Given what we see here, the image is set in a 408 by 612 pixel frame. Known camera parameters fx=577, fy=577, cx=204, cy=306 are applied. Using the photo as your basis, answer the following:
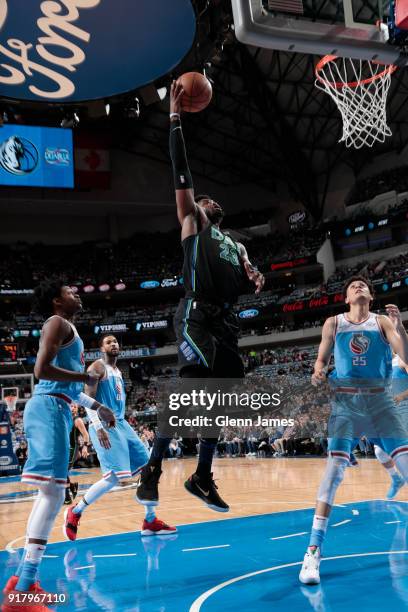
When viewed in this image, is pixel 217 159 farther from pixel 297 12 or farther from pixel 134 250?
pixel 297 12

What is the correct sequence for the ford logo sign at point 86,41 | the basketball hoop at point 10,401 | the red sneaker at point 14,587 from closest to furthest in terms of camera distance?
the red sneaker at point 14,587 < the ford logo sign at point 86,41 < the basketball hoop at point 10,401

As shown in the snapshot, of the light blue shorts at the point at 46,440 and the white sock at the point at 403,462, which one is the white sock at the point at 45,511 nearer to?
the light blue shorts at the point at 46,440

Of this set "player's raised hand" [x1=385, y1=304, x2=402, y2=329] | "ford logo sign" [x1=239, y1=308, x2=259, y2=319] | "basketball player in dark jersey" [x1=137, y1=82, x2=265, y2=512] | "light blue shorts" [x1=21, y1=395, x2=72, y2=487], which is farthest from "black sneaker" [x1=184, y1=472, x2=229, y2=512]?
"ford logo sign" [x1=239, y1=308, x2=259, y2=319]

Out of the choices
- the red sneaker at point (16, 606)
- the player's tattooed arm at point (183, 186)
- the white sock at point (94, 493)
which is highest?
the player's tattooed arm at point (183, 186)

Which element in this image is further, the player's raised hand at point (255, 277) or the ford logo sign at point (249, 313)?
the ford logo sign at point (249, 313)

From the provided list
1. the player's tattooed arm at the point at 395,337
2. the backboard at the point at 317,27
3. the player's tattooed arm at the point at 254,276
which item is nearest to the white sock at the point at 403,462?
the player's tattooed arm at the point at 395,337

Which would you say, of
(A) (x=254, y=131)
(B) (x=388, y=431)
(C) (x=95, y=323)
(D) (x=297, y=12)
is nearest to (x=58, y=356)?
(B) (x=388, y=431)

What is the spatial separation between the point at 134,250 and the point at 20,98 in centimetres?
2958

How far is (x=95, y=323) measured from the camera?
38156mm

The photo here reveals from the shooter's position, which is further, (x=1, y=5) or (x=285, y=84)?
(x=285, y=84)

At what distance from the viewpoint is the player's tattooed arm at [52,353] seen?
388cm

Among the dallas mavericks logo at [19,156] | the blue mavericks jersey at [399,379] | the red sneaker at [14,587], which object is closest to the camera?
the red sneaker at [14,587]

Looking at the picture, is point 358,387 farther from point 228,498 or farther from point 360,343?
point 228,498

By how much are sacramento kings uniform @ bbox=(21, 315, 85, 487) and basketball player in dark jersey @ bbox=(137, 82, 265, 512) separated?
800 millimetres
